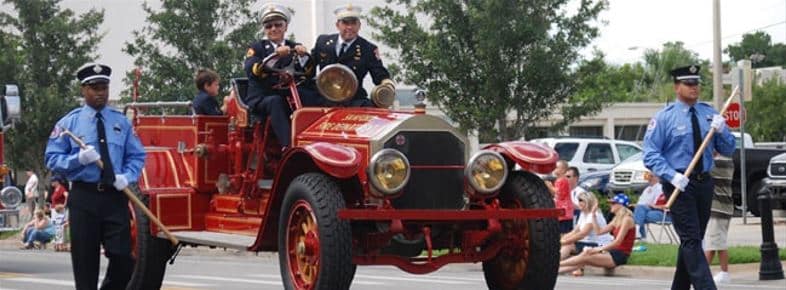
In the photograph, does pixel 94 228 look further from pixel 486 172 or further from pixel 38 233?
pixel 38 233

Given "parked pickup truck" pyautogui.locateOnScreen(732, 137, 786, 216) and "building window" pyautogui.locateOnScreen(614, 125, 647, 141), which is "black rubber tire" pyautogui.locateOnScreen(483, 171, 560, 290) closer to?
"parked pickup truck" pyautogui.locateOnScreen(732, 137, 786, 216)

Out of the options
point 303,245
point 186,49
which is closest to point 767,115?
point 186,49

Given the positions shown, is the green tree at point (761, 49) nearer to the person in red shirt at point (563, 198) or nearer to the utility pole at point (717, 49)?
the utility pole at point (717, 49)

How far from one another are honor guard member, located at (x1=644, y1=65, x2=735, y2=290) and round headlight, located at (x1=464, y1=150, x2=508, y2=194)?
118 centimetres

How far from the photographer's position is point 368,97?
12.0 m

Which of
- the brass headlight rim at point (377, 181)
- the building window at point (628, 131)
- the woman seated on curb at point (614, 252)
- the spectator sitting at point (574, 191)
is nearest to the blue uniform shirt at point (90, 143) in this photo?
the brass headlight rim at point (377, 181)

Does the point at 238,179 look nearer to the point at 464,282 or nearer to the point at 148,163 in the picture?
the point at 148,163

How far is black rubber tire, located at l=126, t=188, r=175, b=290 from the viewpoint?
12453mm

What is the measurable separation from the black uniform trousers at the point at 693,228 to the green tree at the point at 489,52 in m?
18.3

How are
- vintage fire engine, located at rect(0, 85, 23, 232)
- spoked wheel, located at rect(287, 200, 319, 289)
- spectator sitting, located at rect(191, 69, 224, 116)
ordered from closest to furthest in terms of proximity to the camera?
spoked wheel, located at rect(287, 200, 319, 289), spectator sitting, located at rect(191, 69, 224, 116), vintage fire engine, located at rect(0, 85, 23, 232)

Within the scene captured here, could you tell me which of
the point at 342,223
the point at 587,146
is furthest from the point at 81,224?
the point at 587,146

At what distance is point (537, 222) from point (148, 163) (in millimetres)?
4306

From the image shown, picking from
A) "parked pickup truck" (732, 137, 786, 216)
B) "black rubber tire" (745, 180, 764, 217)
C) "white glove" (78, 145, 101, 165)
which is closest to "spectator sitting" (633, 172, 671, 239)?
"black rubber tire" (745, 180, 764, 217)

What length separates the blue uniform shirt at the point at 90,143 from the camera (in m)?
10.2
